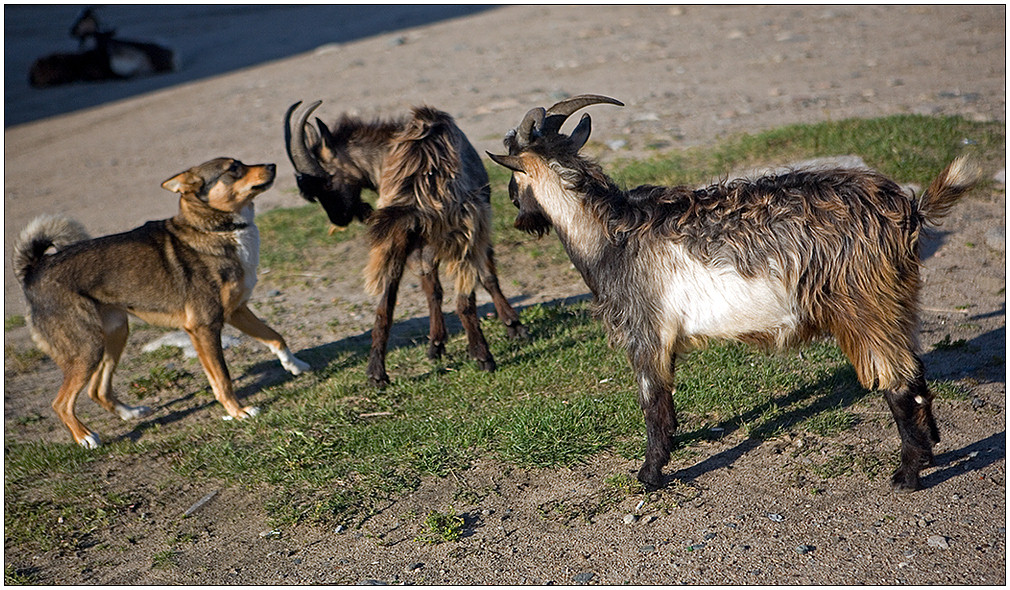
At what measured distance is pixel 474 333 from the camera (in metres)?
6.19

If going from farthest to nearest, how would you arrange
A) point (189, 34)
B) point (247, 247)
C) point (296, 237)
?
point (189, 34) < point (296, 237) < point (247, 247)

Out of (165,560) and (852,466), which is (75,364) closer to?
(165,560)

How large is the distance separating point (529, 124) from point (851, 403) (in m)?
2.57

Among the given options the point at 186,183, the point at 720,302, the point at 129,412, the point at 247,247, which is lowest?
the point at 129,412

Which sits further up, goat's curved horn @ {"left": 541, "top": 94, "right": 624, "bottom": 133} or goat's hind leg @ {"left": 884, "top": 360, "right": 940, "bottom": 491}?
goat's curved horn @ {"left": 541, "top": 94, "right": 624, "bottom": 133}

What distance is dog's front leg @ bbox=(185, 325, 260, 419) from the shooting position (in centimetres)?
610

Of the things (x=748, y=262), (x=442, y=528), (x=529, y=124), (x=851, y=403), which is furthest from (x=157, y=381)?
(x=851, y=403)

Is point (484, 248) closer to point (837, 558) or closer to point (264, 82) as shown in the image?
point (837, 558)

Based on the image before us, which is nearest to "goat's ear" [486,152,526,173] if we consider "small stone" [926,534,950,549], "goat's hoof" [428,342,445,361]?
"goat's hoof" [428,342,445,361]

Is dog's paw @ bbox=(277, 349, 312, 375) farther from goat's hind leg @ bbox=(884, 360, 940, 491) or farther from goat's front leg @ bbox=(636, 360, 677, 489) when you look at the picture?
goat's hind leg @ bbox=(884, 360, 940, 491)

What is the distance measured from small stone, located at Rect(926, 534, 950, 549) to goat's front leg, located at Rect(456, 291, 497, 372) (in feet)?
10.0

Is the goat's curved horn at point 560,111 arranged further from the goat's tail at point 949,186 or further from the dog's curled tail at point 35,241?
the dog's curled tail at point 35,241

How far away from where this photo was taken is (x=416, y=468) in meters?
5.08

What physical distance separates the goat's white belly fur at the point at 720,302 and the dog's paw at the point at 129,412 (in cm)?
423
